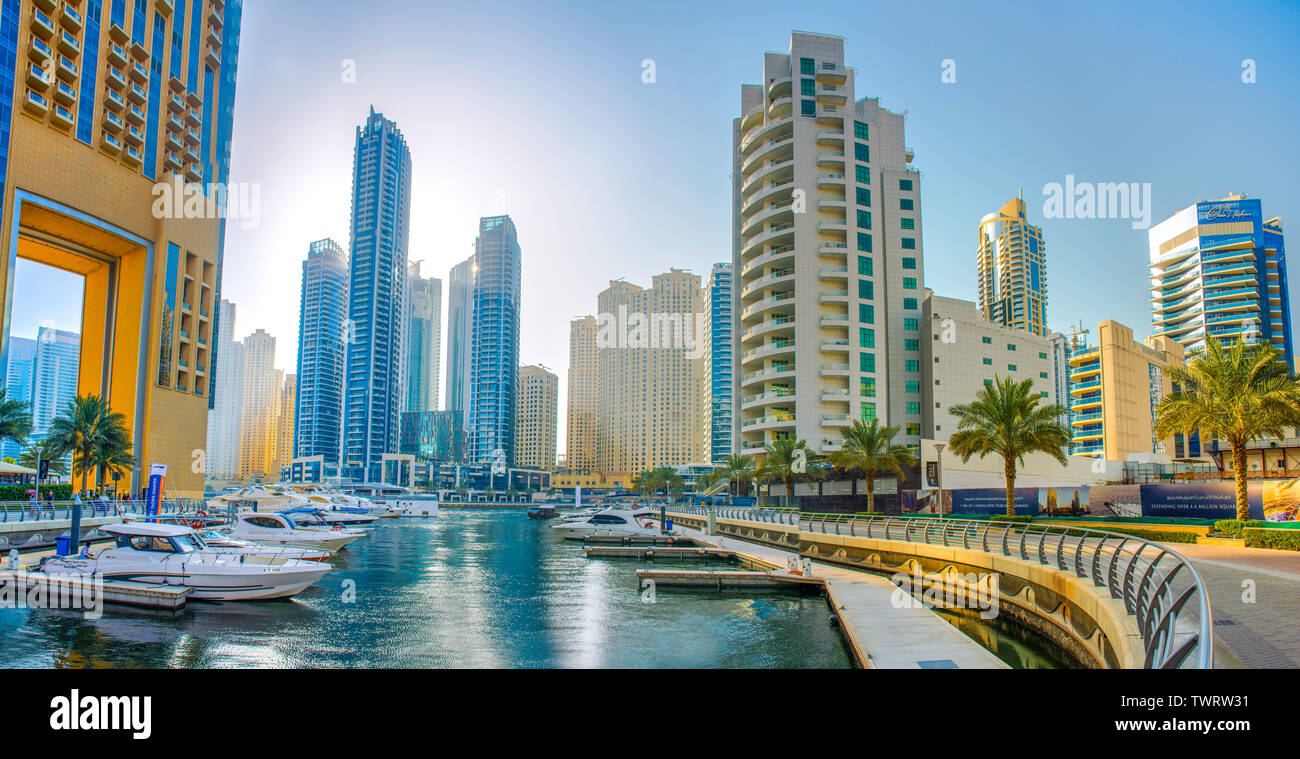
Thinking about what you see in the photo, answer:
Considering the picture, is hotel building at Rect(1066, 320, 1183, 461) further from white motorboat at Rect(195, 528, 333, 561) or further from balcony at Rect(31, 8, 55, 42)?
balcony at Rect(31, 8, 55, 42)

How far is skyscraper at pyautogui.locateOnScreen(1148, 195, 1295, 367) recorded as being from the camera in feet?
435

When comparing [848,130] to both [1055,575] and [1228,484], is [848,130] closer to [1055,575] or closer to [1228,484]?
[1228,484]

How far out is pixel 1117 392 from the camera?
313ft

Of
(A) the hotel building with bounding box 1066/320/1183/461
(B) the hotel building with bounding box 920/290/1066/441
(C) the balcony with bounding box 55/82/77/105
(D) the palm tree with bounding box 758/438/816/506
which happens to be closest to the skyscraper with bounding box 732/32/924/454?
(B) the hotel building with bounding box 920/290/1066/441

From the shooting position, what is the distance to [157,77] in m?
65.6

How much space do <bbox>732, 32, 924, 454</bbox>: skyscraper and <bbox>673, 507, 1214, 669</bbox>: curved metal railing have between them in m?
30.0

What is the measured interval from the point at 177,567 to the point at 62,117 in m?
48.0

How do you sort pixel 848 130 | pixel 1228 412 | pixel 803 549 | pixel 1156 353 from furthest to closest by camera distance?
pixel 1156 353, pixel 848 130, pixel 803 549, pixel 1228 412

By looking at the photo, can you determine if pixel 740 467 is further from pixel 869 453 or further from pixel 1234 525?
pixel 1234 525

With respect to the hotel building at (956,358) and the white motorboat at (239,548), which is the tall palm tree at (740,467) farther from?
the white motorboat at (239,548)

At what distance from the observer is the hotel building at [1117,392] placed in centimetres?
9500

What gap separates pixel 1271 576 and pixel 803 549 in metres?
25.8

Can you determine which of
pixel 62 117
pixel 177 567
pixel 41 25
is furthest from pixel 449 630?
pixel 41 25
